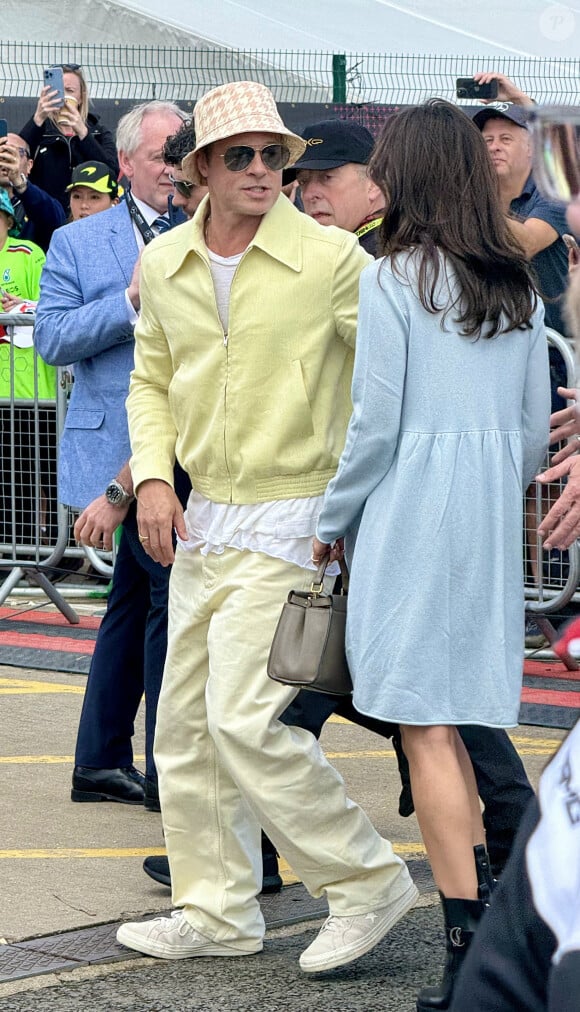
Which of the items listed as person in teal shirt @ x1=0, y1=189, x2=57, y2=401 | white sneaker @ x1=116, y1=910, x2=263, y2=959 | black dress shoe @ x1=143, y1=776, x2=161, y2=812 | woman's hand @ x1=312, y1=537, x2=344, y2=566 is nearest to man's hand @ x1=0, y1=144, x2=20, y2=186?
person in teal shirt @ x1=0, y1=189, x2=57, y2=401

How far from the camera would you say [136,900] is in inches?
166

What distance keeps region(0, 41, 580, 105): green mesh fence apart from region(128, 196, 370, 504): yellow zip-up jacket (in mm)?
8974

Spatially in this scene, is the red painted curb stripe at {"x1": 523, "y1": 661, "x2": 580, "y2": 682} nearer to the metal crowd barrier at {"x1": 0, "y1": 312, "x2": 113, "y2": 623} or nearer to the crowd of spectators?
the crowd of spectators

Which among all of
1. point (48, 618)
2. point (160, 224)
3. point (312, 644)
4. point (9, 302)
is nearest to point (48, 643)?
point (48, 618)

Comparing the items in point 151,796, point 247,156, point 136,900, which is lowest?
point 136,900

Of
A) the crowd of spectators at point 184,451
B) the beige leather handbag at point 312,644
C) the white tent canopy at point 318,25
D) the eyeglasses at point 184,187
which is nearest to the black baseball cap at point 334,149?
the crowd of spectators at point 184,451

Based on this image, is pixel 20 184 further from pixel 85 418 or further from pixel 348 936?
pixel 348 936

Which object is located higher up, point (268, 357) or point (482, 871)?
point (268, 357)

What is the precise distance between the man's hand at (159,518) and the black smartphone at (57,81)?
6458 millimetres

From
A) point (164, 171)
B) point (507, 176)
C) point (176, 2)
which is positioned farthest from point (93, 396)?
point (176, 2)

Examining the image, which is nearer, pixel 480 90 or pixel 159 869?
pixel 159 869

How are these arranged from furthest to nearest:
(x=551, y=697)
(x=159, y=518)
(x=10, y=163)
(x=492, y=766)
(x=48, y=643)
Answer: (x=10, y=163)
(x=48, y=643)
(x=551, y=697)
(x=492, y=766)
(x=159, y=518)

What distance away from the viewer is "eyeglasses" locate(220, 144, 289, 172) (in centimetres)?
377

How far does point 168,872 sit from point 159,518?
103cm
